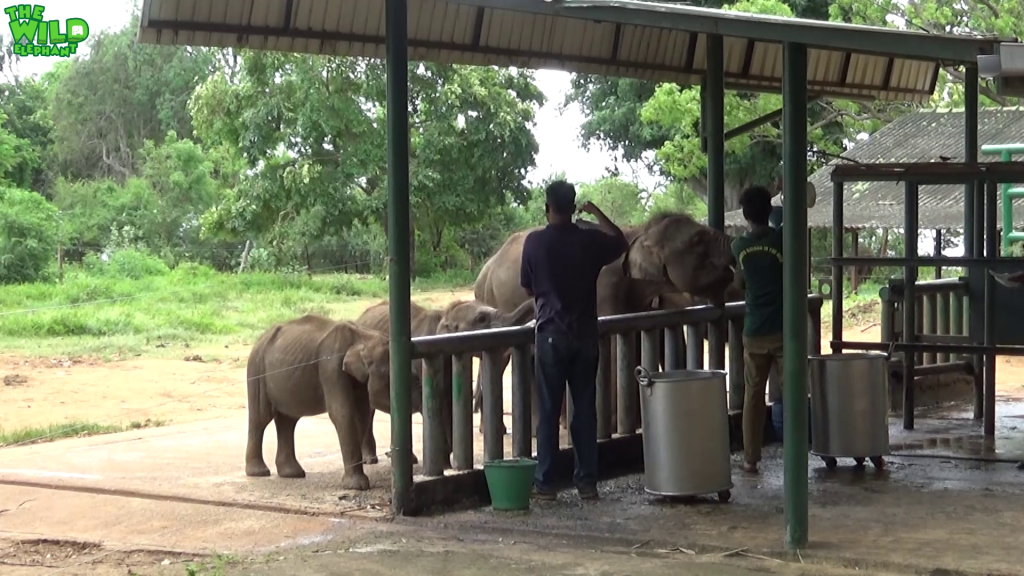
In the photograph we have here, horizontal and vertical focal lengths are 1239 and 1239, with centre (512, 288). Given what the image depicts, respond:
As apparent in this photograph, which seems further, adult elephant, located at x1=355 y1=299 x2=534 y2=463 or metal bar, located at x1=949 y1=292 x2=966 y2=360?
metal bar, located at x1=949 y1=292 x2=966 y2=360

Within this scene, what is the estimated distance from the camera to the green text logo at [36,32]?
86.6 ft

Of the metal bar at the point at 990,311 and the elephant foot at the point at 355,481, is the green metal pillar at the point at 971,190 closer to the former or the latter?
the metal bar at the point at 990,311

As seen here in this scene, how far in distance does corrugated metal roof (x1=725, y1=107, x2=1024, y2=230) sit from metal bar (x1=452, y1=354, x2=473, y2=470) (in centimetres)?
1571

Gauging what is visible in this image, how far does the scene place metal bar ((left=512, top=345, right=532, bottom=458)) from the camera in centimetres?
766

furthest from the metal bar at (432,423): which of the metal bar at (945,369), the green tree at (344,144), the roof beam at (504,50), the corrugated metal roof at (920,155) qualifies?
the green tree at (344,144)

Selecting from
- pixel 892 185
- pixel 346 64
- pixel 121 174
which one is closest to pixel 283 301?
pixel 346 64

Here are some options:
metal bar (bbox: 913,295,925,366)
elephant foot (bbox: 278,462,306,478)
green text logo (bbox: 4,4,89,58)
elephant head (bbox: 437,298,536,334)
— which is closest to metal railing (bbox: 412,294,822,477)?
elephant head (bbox: 437,298,536,334)

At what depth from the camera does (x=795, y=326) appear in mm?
6195

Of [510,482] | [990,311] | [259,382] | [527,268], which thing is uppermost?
[990,311]

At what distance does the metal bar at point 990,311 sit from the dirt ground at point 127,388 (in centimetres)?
364

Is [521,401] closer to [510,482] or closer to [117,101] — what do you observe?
[510,482]

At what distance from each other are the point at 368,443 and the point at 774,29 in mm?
4056

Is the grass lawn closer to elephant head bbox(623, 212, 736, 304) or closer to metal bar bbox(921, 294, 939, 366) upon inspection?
metal bar bbox(921, 294, 939, 366)

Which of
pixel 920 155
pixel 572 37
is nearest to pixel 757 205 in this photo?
pixel 572 37
